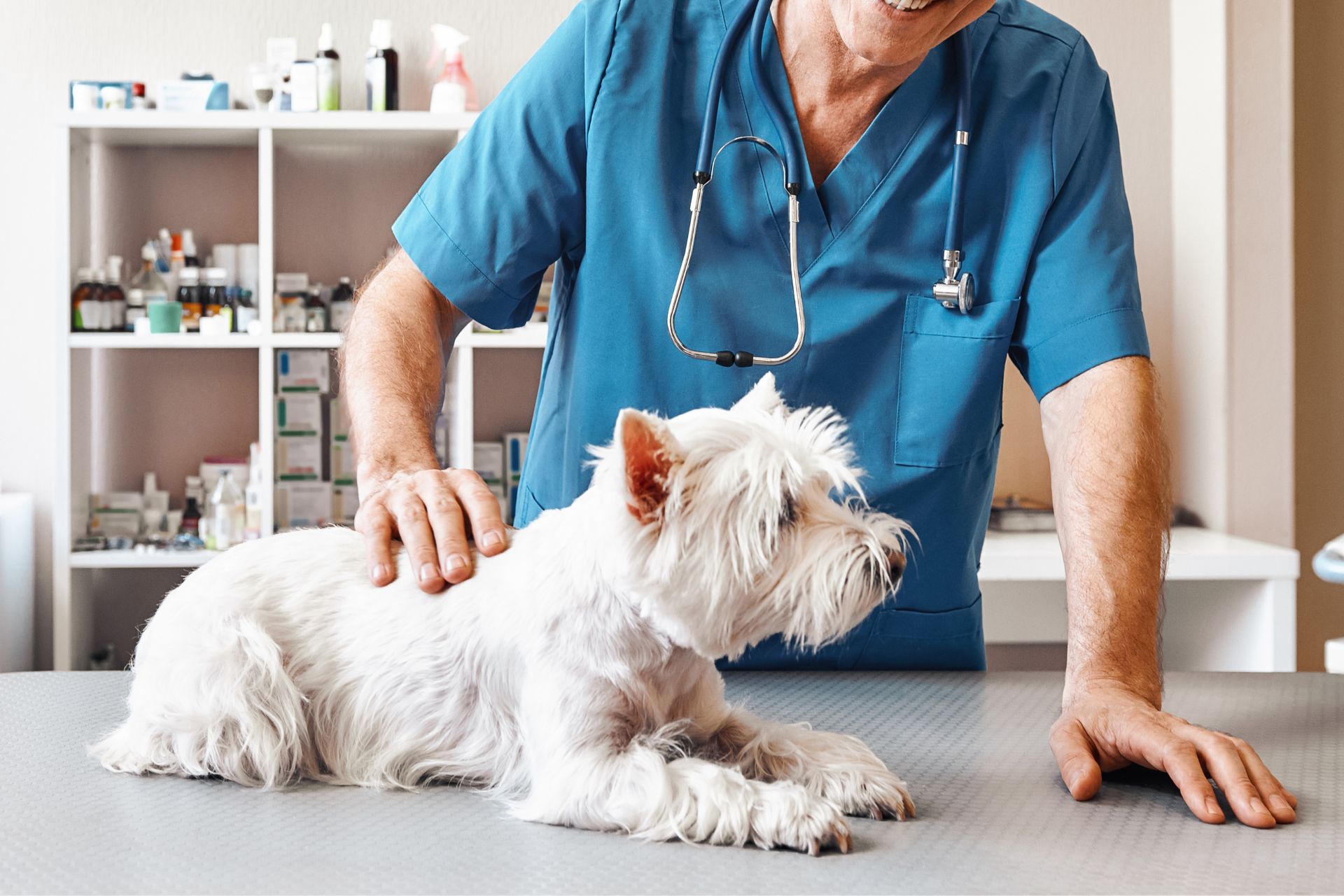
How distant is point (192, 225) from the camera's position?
3059 millimetres

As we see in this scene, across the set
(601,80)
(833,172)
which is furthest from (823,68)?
(601,80)

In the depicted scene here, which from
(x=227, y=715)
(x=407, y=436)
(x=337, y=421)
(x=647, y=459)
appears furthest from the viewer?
(x=337, y=421)

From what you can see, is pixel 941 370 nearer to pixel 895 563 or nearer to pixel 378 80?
pixel 895 563

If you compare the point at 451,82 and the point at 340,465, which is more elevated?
the point at 451,82

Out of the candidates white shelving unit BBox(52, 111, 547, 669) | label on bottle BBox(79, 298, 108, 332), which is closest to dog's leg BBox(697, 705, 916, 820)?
white shelving unit BBox(52, 111, 547, 669)

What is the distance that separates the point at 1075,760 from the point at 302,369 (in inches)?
98.8

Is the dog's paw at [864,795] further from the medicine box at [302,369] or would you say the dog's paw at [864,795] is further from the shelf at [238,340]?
the medicine box at [302,369]

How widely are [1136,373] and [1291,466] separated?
77.9 inches

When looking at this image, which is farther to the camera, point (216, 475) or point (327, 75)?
point (216, 475)

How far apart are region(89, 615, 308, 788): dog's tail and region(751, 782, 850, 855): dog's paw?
37 cm

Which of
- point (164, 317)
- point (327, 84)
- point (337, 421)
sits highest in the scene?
point (327, 84)

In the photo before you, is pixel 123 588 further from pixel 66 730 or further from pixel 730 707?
pixel 730 707

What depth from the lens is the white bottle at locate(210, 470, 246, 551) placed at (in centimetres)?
289

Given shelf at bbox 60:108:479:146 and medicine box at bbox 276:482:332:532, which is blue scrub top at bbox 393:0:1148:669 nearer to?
shelf at bbox 60:108:479:146
